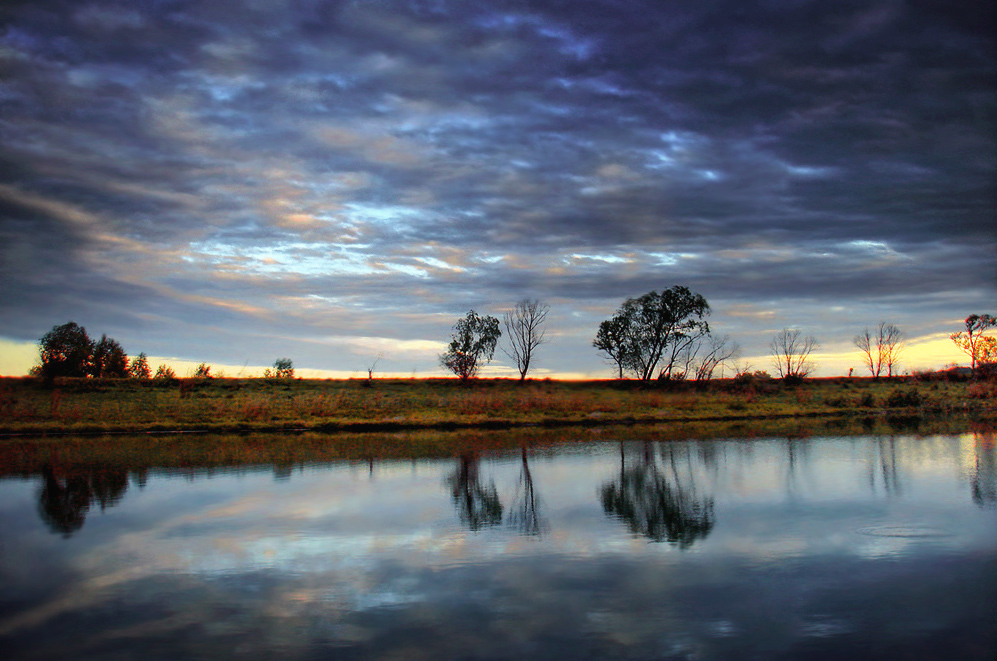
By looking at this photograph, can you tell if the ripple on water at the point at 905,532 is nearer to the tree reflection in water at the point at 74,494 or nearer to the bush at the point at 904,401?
the tree reflection in water at the point at 74,494

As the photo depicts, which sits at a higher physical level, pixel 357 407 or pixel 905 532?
pixel 357 407

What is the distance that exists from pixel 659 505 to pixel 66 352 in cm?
6376

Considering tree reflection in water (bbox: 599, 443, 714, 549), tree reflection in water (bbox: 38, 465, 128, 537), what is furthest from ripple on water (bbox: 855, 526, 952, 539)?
tree reflection in water (bbox: 38, 465, 128, 537)

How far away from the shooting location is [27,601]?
7.78 metres

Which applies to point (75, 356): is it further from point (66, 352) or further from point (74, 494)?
point (74, 494)

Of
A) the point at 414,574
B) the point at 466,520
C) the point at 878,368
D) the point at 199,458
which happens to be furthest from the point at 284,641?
the point at 878,368

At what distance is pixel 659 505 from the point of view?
12305 mm

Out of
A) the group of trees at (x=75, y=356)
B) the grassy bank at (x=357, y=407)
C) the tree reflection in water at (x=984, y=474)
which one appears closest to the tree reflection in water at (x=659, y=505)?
the tree reflection in water at (x=984, y=474)

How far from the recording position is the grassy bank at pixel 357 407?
33.7 metres

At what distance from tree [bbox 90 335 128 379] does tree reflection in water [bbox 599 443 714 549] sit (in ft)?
197

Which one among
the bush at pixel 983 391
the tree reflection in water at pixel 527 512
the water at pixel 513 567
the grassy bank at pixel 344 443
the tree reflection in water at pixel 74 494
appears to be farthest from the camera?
the bush at pixel 983 391

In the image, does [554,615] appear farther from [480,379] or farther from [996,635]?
[480,379]

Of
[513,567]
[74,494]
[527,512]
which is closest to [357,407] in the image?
[74,494]

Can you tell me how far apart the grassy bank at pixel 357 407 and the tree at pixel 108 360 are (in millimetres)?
11414
